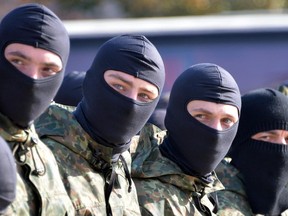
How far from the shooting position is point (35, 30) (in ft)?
14.8

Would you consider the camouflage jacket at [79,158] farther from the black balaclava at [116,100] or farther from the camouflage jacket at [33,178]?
the camouflage jacket at [33,178]

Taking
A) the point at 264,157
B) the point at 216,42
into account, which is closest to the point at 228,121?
the point at 264,157

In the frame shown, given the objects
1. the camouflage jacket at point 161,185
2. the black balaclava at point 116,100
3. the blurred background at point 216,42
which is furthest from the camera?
the blurred background at point 216,42

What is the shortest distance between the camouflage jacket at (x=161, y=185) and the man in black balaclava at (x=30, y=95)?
0.83 metres

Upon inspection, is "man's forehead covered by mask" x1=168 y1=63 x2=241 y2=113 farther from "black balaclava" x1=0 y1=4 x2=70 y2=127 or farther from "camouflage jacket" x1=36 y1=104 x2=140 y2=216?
"black balaclava" x1=0 y1=4 x2=70 y2=127

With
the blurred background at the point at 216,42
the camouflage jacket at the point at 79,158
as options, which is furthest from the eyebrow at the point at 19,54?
the blurred background at the point at 216,42

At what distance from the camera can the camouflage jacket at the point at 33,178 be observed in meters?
4.36

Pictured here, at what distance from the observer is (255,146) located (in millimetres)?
6184

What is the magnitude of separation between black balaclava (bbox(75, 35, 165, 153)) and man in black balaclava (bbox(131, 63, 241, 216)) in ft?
1.41

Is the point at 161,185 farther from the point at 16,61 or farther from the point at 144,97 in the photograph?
the point at 16,61

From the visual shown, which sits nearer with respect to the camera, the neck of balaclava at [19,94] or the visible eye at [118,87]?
the neck of balaclava at [19,94]

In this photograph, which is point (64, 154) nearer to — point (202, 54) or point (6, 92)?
point (6, 92)

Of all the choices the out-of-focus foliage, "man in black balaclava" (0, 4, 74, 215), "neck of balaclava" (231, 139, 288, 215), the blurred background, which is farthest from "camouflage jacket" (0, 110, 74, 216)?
the out-of-focus foliage

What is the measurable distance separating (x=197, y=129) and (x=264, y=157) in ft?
2.79
